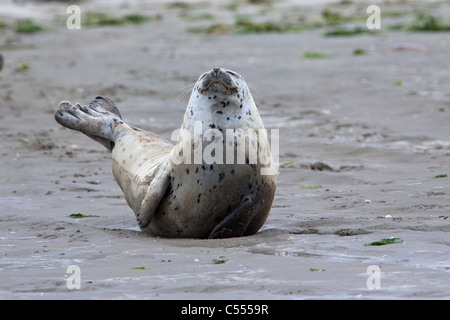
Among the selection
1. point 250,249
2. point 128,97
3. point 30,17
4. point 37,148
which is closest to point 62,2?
point 30,17

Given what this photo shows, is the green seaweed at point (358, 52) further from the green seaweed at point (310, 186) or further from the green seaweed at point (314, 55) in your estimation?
the green seaweed at point (310, 186)

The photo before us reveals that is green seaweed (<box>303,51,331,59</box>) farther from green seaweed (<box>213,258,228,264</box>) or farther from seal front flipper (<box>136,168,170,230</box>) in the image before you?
green seaweed (<box>213,258,228,264</box>)

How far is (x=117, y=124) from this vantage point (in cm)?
676

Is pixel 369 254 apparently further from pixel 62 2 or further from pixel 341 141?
pixel 62 2

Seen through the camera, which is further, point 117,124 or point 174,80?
point 174,80

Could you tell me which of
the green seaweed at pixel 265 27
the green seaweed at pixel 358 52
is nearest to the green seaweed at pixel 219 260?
the green seaweed at pixel 358 52

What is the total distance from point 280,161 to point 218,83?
9.87 feet

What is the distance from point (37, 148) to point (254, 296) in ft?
18.1

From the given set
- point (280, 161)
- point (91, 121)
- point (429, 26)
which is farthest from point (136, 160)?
point (429, 26)

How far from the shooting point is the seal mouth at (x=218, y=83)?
5359 millimetres

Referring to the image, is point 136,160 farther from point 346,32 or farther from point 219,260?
point 346,32

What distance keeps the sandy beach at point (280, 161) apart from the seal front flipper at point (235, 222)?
10 centimetres

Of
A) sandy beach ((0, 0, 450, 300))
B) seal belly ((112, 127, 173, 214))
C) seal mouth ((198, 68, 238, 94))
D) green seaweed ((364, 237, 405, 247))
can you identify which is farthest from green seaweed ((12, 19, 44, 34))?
green seaweed ((364, 237, 405, 247))

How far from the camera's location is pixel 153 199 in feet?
17.9
